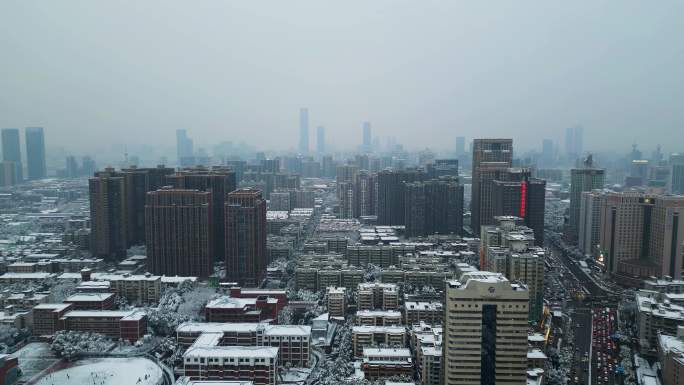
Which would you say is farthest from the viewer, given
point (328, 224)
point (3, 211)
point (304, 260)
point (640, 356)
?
point (328, 224)

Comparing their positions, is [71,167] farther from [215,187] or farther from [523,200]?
[523,200]

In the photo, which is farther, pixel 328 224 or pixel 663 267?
pixel 328 224

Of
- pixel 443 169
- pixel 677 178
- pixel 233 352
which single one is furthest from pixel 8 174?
pixel 677 178

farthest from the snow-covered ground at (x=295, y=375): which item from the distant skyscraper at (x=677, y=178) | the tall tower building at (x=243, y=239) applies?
the distant skyscraper at (x=677, y=178)

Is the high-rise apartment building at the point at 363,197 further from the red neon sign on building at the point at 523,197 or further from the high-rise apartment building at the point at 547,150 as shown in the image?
the high-rise apartment building at the point at 547,150

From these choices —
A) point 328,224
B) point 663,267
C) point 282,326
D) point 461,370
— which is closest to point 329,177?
point 328,224

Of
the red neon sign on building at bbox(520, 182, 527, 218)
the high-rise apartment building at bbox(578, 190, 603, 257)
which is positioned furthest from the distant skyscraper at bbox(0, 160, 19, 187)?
the high-rise apartment building at bbox(578, 190, 603, 257)

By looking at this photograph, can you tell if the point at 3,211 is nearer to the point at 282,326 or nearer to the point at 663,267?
the point at 282,326

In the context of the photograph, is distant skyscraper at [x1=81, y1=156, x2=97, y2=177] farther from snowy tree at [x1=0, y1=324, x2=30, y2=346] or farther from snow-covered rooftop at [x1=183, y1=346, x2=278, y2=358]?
snow-covered rooftop at [x1=183, y1=346, x2=278, y2=358]
